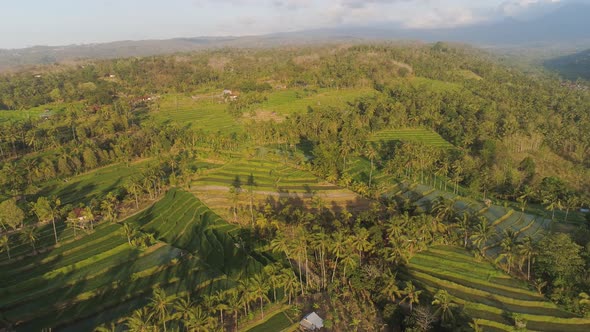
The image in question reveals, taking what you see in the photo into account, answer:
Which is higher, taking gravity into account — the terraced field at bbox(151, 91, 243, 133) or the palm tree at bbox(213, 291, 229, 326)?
the terraced field at bbox(151, 91, 243, 133)

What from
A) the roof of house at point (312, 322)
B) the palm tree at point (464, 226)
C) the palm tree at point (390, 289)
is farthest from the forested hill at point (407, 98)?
the roof of house at point (312, 322)

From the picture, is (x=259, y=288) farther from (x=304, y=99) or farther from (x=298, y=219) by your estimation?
(x=304, y=99)

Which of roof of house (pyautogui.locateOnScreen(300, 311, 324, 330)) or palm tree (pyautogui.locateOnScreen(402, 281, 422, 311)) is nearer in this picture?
roof of house (pyautogui.locateOnScreen(300, 311, 324, 330))

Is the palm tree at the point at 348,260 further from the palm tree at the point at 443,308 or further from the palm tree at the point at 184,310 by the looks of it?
the palm tree at the point at 184,310

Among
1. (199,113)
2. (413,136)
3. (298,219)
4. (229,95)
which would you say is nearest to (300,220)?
(298,219)

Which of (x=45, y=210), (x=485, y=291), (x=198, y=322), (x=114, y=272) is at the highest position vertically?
(x=45, y=210)

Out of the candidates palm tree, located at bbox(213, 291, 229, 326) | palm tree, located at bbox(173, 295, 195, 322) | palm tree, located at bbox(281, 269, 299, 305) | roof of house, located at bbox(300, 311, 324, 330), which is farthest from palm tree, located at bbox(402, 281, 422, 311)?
palm tree, located at bbox(173, 295, 195, 322)

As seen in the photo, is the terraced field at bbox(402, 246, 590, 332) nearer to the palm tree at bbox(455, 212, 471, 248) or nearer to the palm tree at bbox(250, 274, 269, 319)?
the palm tree at bbox(455, 212, 471, 248)
